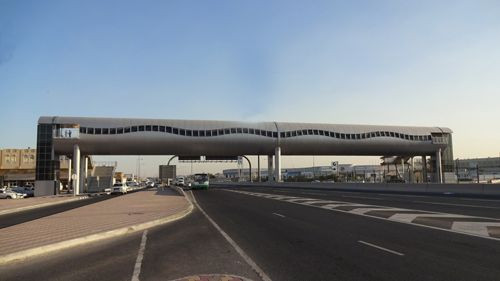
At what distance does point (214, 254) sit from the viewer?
1038cm

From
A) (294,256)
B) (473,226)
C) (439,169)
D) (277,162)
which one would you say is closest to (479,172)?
(439,169)

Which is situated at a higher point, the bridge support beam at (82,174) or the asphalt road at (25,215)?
the bridge support beam at (82,174)

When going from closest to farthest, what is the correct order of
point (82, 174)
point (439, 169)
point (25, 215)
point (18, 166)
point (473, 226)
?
point (473, 226) → point (25, 215) → point (82, 174) → point (439, 169) → point (18, 166)

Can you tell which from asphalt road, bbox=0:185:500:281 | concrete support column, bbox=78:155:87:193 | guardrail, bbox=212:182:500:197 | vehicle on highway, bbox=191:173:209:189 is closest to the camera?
asphalt road, bbox=0:185:500:281

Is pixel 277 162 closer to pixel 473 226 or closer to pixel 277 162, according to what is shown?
pixel 277 162

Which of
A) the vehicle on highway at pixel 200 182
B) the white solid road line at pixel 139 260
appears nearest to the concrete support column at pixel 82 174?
the vehicle on highway at pixel 200 182

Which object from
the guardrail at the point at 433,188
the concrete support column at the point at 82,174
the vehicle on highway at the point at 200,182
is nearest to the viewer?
the guardrail at the point at 433,188

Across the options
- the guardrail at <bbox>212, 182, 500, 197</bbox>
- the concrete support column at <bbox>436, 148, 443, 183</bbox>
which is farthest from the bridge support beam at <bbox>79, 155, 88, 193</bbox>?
the concrete support column at <bbox>436, 148, 443, 183</bbox>

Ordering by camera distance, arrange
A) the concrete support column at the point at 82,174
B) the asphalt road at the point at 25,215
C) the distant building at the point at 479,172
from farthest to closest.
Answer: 1. the concrete support column at the point at 82,174
2. the distant building at the point at 479,172
3. the asphalt road at the point at 25,215

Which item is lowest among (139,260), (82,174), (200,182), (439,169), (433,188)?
(139,260)

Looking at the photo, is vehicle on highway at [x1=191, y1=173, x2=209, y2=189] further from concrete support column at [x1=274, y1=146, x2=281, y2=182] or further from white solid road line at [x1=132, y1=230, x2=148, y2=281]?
white solid road line at [x1=132, y1=230, x2=148, y2=281]

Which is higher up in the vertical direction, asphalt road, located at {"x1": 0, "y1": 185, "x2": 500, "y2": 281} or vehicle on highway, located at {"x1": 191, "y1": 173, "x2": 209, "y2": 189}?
vehicle on highway, located at {"x1": 191, "y1": 173, "x2": 209, "y2": 189}

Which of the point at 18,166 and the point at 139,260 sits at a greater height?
the point at 18,166

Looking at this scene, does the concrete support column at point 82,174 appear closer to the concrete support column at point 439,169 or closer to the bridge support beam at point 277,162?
the bridge support beam at point 277,162
